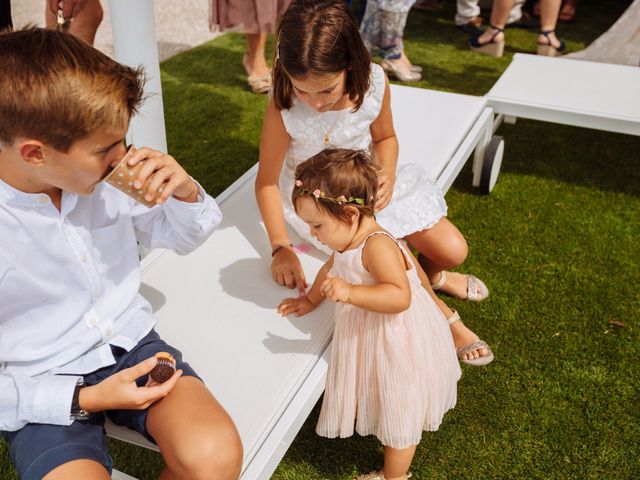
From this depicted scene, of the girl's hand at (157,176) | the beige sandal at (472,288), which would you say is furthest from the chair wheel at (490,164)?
the girl's hand at (157,176)

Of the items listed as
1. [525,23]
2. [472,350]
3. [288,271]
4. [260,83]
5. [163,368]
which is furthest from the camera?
[525,23]

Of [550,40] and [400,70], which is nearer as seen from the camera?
[400,70]

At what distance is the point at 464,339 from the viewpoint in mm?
2201

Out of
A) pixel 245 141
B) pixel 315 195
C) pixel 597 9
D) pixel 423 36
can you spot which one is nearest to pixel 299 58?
pixel 315 195

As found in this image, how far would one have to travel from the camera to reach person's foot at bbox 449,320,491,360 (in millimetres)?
2178

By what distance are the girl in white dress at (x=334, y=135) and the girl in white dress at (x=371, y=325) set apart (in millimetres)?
307

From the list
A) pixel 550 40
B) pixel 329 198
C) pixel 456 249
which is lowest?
pixel 550 40

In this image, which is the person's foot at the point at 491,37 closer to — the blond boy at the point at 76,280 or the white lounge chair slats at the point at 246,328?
the white lounge chair slats at the point at 246,328

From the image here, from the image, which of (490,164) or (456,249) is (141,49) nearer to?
(456,249)

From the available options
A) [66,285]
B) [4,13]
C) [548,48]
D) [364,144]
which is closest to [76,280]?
[66,285]

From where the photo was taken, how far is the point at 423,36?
538 cm

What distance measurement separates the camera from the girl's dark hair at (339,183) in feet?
5.16

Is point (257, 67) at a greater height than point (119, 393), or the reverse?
point (119, 393)

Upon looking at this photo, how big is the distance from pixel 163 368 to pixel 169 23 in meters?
4.67
